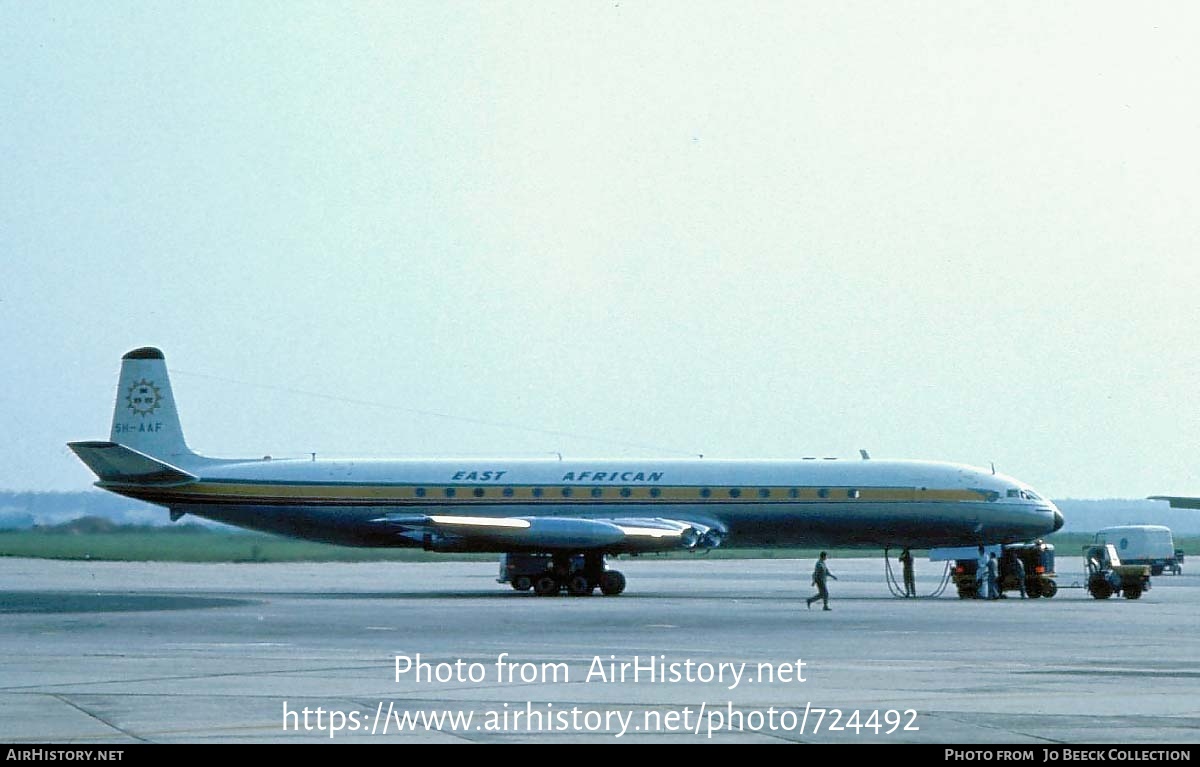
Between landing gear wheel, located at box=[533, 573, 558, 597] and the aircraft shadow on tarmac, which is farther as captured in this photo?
landing gear wheel, located at box=[533, 573, 558, 597]

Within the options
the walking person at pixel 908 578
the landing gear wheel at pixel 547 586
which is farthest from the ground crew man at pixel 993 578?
the landing gear wheel at pixel 547 586

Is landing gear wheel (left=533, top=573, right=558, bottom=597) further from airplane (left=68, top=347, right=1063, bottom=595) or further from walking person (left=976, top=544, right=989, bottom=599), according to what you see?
walking person (left=976, top=544, right=989, bottom=599)

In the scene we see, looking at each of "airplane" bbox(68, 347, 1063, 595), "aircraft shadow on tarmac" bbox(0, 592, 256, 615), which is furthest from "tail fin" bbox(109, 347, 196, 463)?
"aircraft shadow on tarmac" bbox(0, 592, 256, 615)

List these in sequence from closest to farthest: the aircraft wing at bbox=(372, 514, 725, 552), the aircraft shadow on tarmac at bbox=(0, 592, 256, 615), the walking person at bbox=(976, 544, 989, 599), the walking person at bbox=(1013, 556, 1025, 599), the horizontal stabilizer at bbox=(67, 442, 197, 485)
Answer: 1. the aircraft shadow on tarmac at bbox=(0, 592, 256, 615)
2. the aircraft wing at bbox=(372, 514, 725, 552)
3. the walking person at bbox=(1013, 556, 1025, 599)
4. the walking person at bbox=(976, 544, 989, 599)
5. the horizontal stabilizer at bbox=(67, 442, 197, 485)

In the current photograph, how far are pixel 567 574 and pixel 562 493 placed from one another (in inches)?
113

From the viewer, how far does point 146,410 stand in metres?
50.9

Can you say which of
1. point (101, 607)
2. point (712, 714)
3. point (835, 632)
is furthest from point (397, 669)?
point (101, 607)

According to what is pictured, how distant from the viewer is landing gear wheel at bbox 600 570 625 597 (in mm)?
44469

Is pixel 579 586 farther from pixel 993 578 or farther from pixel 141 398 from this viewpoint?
pixel 141 398

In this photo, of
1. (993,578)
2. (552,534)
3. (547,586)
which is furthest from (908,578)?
(552,534)

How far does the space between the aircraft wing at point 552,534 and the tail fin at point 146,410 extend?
9.97m

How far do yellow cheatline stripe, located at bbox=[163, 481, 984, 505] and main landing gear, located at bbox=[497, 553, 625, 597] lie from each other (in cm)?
202

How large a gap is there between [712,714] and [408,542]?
31035 millimetres

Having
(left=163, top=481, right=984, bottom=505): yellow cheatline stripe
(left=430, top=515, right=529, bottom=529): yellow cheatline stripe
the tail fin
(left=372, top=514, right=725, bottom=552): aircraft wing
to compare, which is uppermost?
the tail fin
